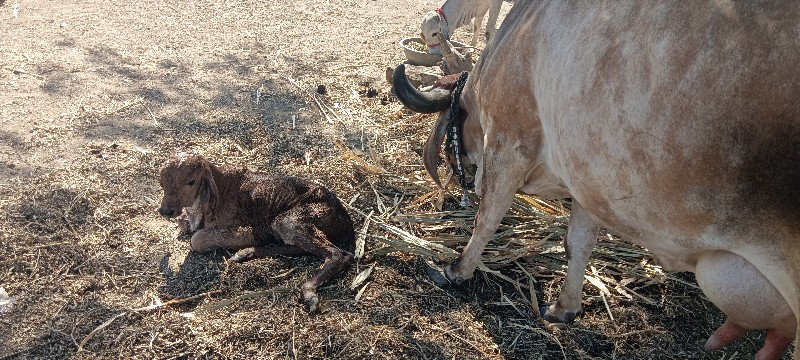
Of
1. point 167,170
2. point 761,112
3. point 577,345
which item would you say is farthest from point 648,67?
point 167,170

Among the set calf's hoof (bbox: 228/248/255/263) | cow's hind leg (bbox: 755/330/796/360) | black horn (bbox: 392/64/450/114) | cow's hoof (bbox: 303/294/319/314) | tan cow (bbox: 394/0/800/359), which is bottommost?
calf's hoof (bbox: 228/248/255/263)

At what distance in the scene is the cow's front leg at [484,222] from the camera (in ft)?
13.2

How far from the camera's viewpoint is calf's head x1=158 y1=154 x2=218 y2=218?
4.28 m

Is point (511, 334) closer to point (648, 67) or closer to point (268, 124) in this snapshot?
point (648, 67)

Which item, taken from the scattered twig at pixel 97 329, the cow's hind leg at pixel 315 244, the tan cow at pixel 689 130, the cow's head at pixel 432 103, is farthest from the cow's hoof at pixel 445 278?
the scattered twig at pixel 97 329

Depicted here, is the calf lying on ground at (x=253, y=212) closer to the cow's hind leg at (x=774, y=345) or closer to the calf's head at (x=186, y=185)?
the calf's head at (x=186, y=185)

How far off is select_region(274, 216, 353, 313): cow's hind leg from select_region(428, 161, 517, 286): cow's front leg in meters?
0.65

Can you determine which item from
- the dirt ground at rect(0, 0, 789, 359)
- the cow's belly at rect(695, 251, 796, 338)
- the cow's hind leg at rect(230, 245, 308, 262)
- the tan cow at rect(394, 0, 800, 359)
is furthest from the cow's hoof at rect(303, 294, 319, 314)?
the cow's belly at rect(695, 251, 796, 338)

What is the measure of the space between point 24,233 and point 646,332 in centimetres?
404

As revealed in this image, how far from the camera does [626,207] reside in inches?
120

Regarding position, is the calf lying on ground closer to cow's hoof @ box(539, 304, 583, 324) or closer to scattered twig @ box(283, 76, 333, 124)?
cow's hoof @ box(539, 304, 583, 324)

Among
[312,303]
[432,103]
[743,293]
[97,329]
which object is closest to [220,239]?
[312,303]

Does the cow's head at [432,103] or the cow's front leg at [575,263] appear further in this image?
the cow's head at [432,103]

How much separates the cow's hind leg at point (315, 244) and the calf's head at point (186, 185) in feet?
1.70
